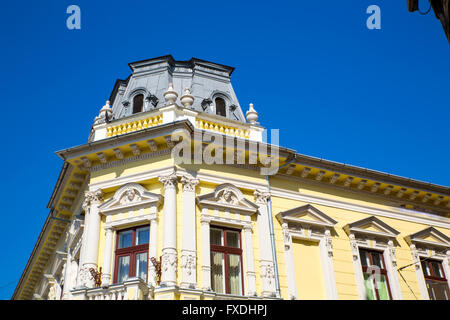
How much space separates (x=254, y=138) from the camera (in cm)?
1673

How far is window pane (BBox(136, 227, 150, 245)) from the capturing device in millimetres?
14680

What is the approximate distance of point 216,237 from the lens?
14977 mm

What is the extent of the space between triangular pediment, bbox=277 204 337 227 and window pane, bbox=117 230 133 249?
476 centimetres

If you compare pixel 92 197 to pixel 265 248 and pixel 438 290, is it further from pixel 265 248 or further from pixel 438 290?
pixel 438 290

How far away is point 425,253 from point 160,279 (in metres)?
9.85

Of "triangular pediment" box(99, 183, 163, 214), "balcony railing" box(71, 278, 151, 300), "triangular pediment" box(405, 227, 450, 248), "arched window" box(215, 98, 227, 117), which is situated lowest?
"balcony railing" box(71, 278, 151, 300)

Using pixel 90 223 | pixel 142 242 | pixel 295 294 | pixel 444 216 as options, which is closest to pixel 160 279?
pixel 142 242

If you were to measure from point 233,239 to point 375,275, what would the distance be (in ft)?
16.6

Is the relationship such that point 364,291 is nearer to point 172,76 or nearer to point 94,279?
point 94,279

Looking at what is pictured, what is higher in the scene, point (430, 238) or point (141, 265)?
point (430, 238)

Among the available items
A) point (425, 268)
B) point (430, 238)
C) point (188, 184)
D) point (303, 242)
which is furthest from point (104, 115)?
point (430, 238)

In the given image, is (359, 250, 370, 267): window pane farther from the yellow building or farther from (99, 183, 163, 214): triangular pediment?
(99, 183, 163, 214): triangular pediment

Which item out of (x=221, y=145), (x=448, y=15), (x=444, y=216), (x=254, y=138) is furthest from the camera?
(x=444, y=216)

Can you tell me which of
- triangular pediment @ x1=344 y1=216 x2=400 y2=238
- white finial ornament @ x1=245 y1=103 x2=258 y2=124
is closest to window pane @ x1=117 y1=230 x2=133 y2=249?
white finial ornament @ x1=245 y1=103 x2=258 y2=124
